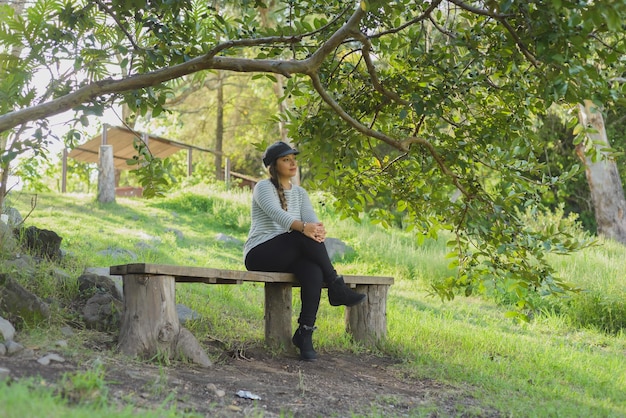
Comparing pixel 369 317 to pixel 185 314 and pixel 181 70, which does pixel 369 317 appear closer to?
pixel 185 314

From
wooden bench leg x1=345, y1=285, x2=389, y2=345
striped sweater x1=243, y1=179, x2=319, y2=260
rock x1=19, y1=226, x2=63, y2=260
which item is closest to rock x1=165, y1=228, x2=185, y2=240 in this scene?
rock x1=19, y1=226, x2=63, y2=260

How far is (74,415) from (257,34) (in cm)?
346

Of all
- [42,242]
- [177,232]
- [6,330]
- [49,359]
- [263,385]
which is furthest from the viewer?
[177,232]

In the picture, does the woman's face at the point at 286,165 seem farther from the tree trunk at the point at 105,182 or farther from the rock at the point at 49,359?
the tree trunk at the point at 105,182

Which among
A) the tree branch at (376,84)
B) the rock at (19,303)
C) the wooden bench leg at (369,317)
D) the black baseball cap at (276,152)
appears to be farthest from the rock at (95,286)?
the tree branch at (376,84)

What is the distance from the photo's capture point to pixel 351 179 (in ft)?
21.1

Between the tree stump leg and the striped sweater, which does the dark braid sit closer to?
the striped sweater

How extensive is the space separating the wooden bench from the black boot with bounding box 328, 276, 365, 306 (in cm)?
27

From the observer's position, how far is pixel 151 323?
4.92 meters

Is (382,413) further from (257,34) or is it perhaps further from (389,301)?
(389,301)

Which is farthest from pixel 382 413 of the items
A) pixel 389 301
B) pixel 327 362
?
pixel 389 301

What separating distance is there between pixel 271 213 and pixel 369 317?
5.09ft

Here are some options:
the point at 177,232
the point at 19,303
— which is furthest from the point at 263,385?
the point at 177,232

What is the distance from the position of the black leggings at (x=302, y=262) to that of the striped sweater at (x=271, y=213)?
0.31 ft
